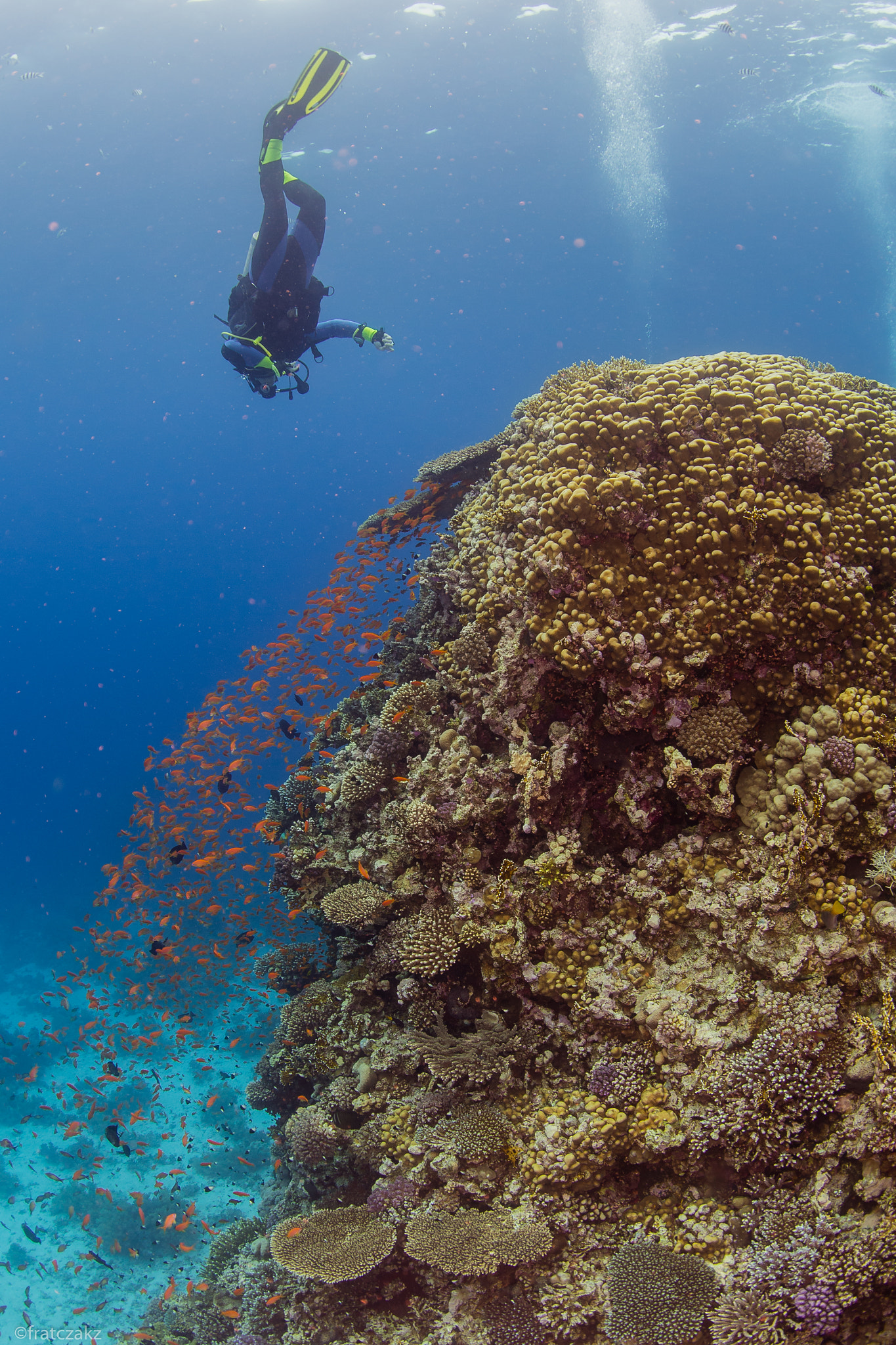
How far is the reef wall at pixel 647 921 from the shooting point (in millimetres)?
3457

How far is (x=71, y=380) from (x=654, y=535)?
Result: 65.5 m

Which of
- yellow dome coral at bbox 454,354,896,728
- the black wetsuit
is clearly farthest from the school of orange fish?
the black wetsuit

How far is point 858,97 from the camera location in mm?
34125

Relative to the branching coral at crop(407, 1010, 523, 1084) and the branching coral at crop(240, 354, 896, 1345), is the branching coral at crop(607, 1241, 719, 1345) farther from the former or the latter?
the branching coral at crop(407, 1010, 523, 1084)

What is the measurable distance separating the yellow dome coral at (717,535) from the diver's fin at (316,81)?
921 cm

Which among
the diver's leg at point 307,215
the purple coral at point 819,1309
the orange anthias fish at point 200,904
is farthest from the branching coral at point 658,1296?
the diver's leg at point 307,215

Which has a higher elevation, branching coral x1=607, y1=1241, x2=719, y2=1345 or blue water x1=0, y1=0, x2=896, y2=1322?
blue water x1=0, y1=0, x2=896, y2=1322

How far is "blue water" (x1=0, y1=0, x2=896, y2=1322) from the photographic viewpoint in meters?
29.1

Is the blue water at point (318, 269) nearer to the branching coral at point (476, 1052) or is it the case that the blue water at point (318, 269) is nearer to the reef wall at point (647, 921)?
the reef wall at point (647, 921)

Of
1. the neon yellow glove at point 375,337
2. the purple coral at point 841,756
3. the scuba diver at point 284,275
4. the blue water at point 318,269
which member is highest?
the blue water at point 318,269

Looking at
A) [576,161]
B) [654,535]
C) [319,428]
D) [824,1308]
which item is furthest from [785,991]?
[319,428]

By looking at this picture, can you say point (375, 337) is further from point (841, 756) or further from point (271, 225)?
point (841, 756)

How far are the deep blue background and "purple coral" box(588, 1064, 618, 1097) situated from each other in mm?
33811

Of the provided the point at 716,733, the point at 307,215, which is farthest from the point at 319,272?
the point at 716,733
